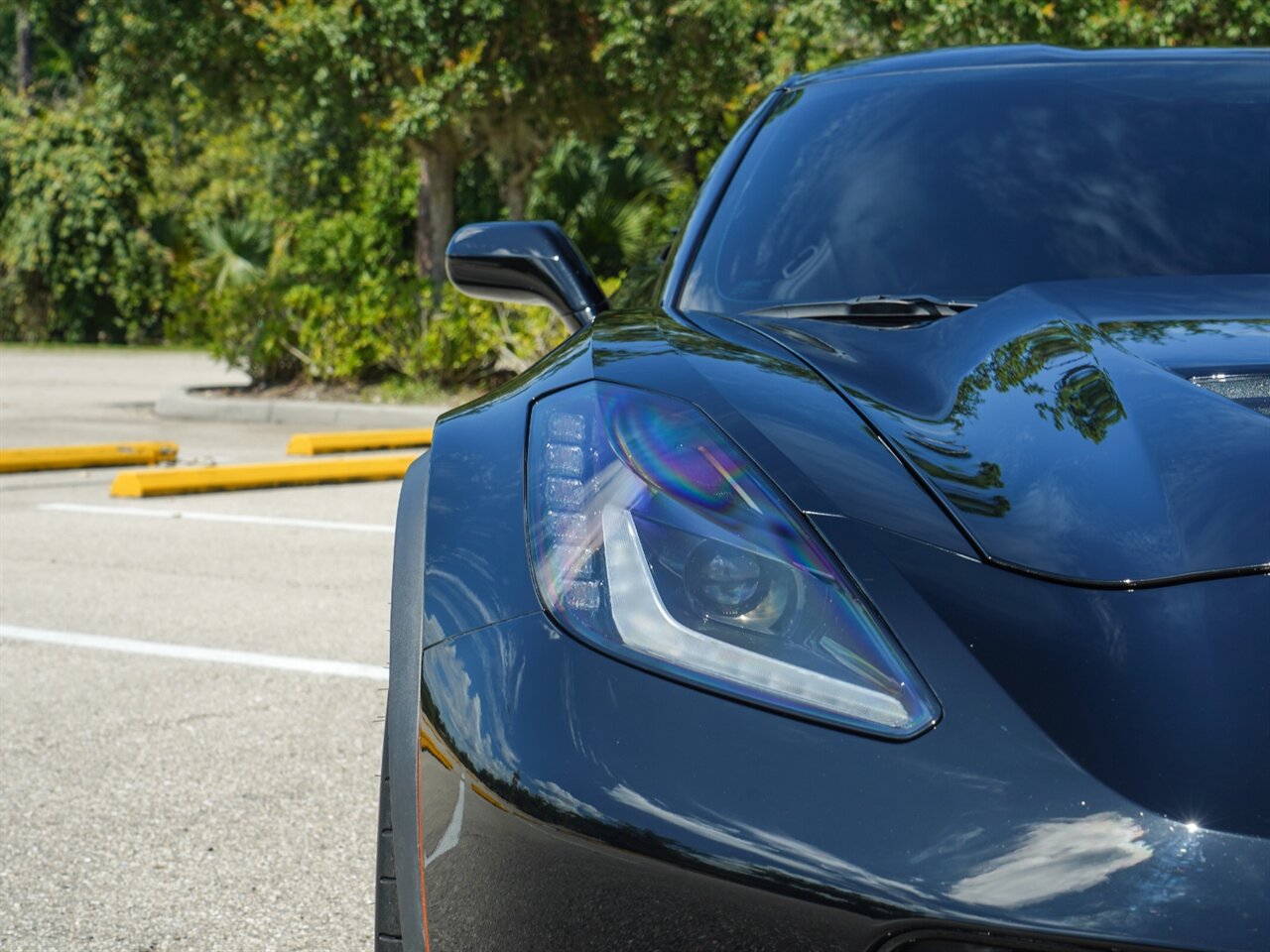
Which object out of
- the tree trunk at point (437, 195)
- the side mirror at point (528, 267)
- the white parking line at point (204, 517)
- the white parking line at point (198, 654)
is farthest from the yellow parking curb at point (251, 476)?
the tree trunk at point (437, 195)

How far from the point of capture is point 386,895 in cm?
155

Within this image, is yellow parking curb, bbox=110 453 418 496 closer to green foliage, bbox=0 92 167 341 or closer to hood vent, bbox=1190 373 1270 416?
hood vent, bbox=1190 373 1270 416

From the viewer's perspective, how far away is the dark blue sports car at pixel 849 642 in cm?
110

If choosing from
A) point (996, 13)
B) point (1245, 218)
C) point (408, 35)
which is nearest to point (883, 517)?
point (1245, 218)

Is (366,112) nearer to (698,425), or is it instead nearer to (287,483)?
(287,483)

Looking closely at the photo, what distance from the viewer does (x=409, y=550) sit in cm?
161

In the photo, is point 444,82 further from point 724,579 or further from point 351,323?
point 724,579

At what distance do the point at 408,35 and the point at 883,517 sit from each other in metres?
12.5

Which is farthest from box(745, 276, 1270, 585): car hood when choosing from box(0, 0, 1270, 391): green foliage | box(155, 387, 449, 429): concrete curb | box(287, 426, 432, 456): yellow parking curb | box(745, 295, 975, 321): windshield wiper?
box(155, 387, 449, 429): concrete curb

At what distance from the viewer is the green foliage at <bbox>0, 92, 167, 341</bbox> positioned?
2370 centimetres

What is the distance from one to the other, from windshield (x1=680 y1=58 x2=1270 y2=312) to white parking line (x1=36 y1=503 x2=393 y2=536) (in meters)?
4.27

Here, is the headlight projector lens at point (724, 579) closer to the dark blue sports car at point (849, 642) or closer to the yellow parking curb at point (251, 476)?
the dark blue sports car at point (849, 642)

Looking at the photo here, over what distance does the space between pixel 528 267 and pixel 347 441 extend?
7.49 meters

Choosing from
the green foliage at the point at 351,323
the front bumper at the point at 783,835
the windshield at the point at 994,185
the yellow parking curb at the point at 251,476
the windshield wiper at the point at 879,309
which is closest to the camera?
the front bumper at the point at 783,835
